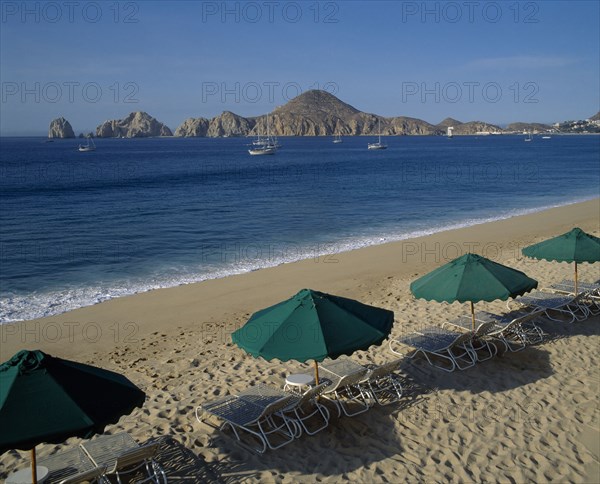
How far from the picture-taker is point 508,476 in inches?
243

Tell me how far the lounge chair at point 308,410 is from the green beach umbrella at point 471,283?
2.32 metres

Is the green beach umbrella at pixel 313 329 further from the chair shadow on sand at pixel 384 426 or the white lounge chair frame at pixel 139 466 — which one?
the white lounge chair frame at pixel 139 466

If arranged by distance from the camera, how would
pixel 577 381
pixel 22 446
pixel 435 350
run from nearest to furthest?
pixel 22 446 → pixel 577 381 → pixel 435 350

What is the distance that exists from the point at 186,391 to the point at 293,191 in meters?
38.1

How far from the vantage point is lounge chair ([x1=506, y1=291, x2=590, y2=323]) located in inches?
A: 432

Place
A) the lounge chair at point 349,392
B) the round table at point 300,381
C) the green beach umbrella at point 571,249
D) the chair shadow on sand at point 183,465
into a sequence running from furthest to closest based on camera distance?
the green beach umbrella at point 571,249
the round table at point 300,381
the lounge chair at point 349,392
the chair shadow on sand at point 183,465

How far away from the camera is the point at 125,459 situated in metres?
5.85

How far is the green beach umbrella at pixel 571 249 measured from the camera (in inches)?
405

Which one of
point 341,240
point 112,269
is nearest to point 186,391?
point 112,269

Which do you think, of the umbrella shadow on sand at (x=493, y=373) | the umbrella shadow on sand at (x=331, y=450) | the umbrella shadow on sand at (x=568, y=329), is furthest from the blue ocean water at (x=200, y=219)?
the umbrella shadow on sand at (x=568, y=329)

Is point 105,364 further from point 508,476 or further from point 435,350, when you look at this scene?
Result: point 508,476

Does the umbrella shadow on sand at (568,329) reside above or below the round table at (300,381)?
below

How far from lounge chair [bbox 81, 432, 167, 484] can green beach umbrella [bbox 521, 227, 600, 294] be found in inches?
304

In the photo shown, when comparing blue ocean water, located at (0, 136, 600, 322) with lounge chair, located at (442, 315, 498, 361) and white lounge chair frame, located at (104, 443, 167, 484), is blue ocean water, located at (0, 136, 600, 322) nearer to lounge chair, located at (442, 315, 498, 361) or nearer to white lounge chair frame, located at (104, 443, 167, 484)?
white lounge chair frame, located at (104, 443, 167, 484)
